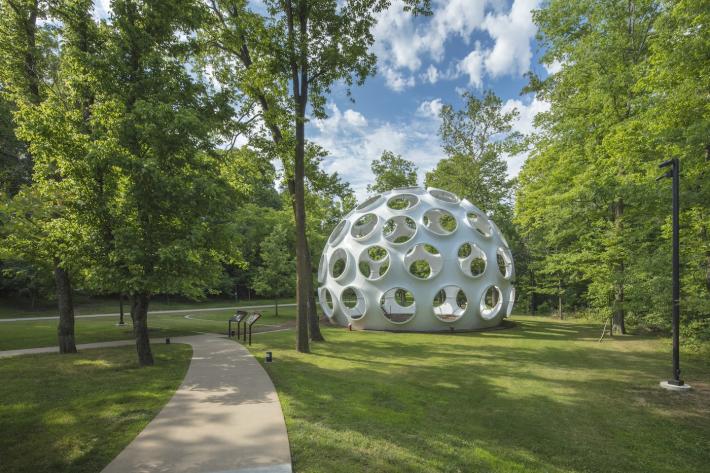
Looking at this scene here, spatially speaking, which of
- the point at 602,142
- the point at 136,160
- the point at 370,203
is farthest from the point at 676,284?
the point at 370,203

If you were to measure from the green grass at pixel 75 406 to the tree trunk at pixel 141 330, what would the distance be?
0.34m

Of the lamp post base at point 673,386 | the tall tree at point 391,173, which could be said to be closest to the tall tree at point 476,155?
the tall tree at point 391,173

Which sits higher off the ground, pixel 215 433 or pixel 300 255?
pixel 300 255

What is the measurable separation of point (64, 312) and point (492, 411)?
40.7 ft

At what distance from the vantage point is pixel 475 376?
864 centimetres

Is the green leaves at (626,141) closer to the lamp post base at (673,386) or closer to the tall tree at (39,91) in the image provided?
the lamp post base at (673,386)

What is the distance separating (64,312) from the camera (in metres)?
10.6

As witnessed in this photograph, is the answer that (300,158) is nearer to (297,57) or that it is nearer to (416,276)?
(297,57)

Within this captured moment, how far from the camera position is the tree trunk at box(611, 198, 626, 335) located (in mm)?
13008

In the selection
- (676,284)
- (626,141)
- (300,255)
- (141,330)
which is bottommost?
(141,330)

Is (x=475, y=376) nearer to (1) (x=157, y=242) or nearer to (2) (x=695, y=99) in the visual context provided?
(1) (x=157, y=242)

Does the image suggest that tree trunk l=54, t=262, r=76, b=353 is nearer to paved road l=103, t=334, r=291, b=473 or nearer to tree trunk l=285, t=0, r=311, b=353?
paved road l=103, t=334, r=291, b=473

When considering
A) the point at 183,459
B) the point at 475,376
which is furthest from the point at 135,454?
the point at 475,376

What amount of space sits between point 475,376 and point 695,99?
385 inches
